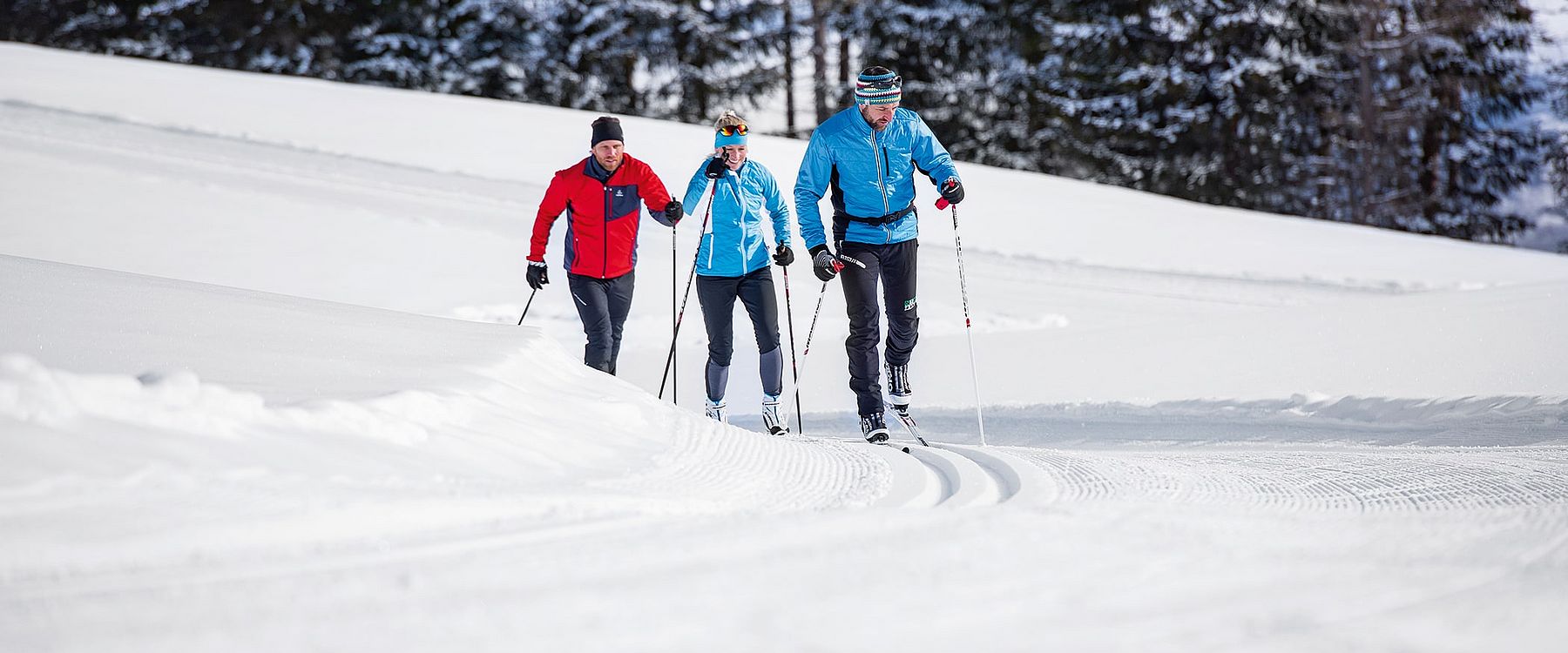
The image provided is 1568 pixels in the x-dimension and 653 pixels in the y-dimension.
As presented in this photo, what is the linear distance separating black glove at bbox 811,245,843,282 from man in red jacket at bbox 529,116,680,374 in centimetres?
79

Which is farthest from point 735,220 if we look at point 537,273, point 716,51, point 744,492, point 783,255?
point 716,51

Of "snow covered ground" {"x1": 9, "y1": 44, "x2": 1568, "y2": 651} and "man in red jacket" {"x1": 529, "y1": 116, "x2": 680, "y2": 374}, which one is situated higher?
"man in red jacket" {"x1": 529, "y1": 116, "x2": 680, "y2": 374}

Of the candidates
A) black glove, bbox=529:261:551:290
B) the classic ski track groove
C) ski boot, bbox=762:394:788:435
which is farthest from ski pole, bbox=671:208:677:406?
the classic ski track groove

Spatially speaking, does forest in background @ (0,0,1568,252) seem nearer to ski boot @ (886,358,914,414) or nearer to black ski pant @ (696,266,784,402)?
ski boot @ (886,358,914,414)

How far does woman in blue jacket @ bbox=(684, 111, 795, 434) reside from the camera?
5.79m

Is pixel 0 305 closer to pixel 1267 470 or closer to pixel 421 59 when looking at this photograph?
pixel 1267 470

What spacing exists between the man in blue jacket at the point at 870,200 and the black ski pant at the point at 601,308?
1075 mm

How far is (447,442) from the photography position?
123 inches

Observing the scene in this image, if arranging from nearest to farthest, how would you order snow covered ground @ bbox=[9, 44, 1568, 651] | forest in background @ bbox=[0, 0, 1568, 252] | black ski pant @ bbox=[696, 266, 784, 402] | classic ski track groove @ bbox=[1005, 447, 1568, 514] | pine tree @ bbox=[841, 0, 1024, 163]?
snow covered ground @ bbox=[9, 44, 1568, 651], classic ski track groove @ bbox=[1005, 447, 1568, 514], black ski pant @ bbox=[696, 266, 784, 402], forest in background @ bbox=[0, 0, 1568, 252], pine tree @ bbox=[841, 0, 1024, 163]

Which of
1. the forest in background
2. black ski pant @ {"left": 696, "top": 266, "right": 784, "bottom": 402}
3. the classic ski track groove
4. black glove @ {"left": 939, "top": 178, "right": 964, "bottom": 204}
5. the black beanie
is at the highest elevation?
the forest in background

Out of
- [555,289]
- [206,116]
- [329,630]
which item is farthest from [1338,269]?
[206,116]

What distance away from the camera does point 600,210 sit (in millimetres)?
5934

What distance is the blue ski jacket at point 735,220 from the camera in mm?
5789

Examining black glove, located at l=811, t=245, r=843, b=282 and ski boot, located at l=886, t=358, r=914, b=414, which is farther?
ski boot, located at l=886, t=358, r=914, b=414
